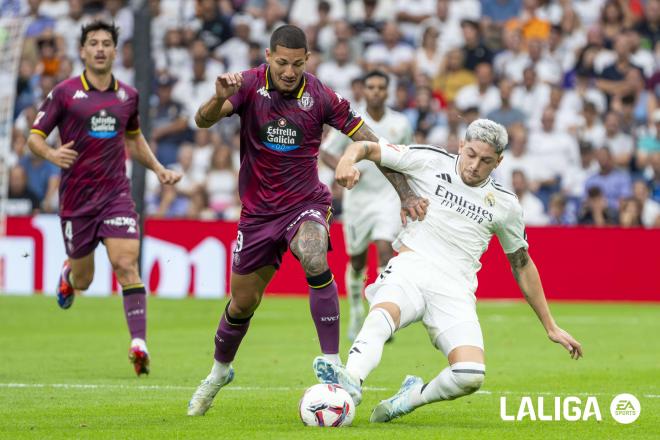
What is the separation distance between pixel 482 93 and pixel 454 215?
53.9 feet

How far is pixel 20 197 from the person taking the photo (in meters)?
23.3

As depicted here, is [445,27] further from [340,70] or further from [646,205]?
[646,205]

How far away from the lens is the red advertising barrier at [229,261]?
68.3ft

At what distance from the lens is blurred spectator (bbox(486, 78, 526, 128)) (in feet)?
77.8

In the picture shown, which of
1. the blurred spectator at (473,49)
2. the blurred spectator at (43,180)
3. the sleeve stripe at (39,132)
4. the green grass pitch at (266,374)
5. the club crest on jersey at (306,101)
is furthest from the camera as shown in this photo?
the blurred spectator at (473,49)

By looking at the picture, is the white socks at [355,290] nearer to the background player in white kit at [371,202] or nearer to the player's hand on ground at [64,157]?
the background player in white kit at [371,202]

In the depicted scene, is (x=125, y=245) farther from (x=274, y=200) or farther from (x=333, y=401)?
(x=333, y=401)

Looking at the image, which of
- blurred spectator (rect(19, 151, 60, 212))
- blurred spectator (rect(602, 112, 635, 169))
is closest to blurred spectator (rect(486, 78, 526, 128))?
blurred spectator (rect(602, 112, 635, 169))

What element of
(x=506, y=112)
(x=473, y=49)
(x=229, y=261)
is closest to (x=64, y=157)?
(x=229, y=261)

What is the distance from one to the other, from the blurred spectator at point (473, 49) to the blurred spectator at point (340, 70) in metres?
2.10

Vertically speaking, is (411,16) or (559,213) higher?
(411,16)

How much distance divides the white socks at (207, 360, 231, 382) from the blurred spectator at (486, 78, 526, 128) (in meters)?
15.4

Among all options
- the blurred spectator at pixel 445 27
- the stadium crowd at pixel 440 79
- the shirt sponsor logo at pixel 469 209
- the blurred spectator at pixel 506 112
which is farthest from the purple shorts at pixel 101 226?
the blurred spectator at pixel 445 27

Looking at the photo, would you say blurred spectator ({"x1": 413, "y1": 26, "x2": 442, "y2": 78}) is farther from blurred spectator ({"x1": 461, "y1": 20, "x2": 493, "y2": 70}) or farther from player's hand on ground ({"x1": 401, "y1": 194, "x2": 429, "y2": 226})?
player's hand on ground ({"x1": 401, "y1": 194, "x2": 429, "y2": 226})
